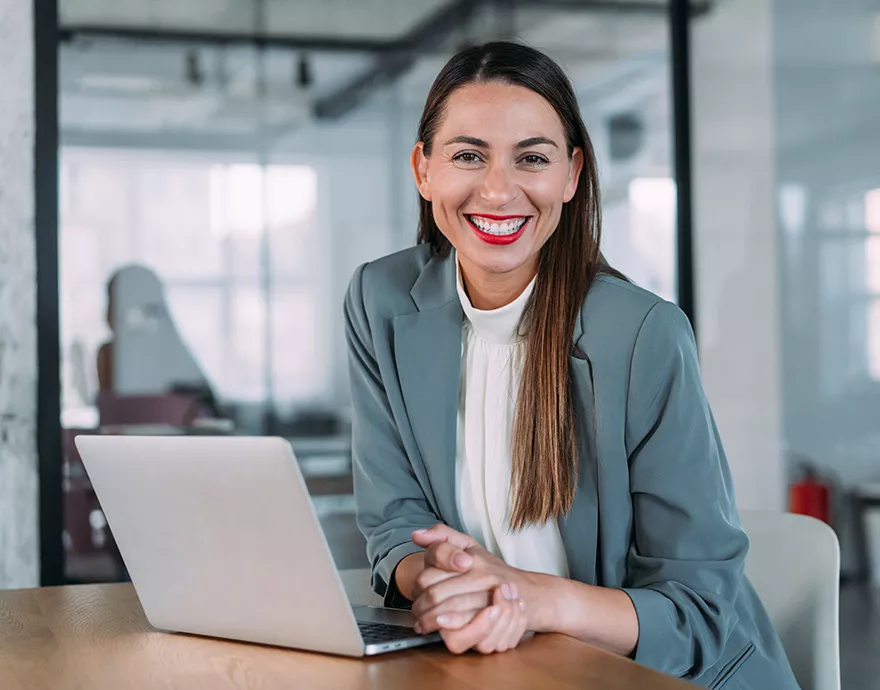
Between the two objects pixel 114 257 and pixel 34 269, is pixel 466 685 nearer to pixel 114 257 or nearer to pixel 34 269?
pixel 34 269

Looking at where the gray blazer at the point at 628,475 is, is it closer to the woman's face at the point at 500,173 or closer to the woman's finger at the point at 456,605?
the woman's face at the point at 500,173

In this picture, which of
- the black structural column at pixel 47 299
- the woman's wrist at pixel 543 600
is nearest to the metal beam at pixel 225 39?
the black structural column at pixel 47 299

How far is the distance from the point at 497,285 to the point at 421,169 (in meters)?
0.22

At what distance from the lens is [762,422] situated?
423 cm

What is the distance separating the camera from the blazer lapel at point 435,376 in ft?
5.49

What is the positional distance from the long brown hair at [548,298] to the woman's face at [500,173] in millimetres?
25

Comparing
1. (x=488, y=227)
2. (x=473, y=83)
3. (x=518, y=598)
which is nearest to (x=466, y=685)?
(x=518, y=598)

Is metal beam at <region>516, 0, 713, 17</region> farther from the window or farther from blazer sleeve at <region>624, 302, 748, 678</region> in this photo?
blazer sleeve at <region>624, 302, 748, 678</region>

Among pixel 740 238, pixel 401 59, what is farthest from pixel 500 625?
pixel 740 238

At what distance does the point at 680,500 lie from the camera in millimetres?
1509

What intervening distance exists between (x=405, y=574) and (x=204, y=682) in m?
0.44

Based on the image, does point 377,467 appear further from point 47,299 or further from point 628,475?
point 47,299

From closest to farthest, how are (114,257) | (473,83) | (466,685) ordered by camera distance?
(466,685) → (473,83) → (114,257)

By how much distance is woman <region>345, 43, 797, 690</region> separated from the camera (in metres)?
1.49
